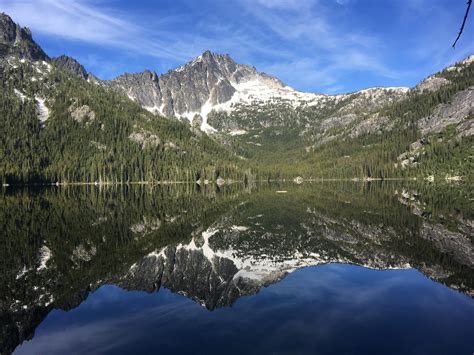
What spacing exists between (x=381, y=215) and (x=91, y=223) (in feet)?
123

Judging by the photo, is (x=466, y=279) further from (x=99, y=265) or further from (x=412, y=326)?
(x=99, y=265)

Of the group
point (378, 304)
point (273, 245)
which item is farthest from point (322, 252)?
point (378, 304)

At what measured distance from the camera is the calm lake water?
16.1 metres

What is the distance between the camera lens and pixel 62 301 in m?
21.2

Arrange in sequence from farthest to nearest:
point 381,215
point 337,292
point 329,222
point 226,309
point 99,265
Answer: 1. point 381,215
2. point 329,222
3. point 99,265
4. point 337,292
5. point 226,309

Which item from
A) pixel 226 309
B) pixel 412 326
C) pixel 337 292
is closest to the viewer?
pixel 412 326

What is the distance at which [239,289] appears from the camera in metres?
25.1

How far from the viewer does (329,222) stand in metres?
49.7

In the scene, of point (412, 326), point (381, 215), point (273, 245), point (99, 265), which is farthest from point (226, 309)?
point (381, 215)

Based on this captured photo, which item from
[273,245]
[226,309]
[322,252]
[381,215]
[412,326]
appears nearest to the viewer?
[412,326]

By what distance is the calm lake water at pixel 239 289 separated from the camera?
1608 cm

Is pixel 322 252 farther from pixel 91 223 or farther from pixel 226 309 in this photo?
pixel 91 223

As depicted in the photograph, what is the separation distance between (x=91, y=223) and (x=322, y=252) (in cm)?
2939

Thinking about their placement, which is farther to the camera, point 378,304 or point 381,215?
point 381,215
